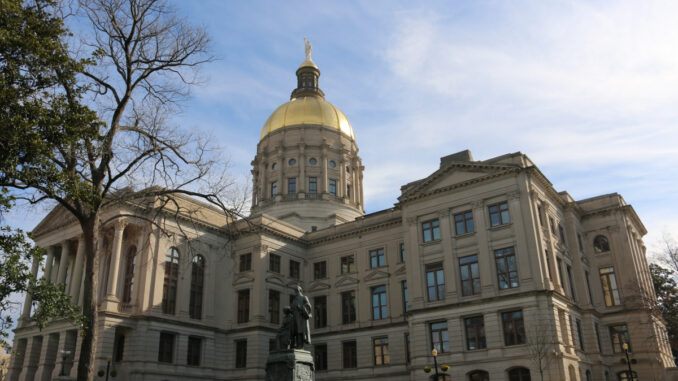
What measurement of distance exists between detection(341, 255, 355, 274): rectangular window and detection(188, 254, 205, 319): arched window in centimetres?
1174

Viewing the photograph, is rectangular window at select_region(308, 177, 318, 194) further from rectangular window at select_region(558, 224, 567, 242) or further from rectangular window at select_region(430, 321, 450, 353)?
rectangular window at select_region(558, 224, 567, 242)

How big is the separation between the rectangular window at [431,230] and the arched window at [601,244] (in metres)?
14.4

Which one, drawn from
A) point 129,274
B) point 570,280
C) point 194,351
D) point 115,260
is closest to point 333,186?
point 194,351

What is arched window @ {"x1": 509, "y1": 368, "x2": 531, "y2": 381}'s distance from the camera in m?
33.1

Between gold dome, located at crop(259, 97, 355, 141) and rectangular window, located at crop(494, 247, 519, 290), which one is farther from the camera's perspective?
gold dome, located at crop(259, 97, 355, 141)

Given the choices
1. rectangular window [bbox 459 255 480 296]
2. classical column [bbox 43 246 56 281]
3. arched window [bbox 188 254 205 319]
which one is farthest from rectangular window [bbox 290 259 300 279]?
classical column [bbox 43 246 56 281]

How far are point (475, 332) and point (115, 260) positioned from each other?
25.4m

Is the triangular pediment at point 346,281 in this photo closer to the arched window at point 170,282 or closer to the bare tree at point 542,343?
the arched window at point 170,282

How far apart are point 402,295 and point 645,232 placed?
24.7 meters

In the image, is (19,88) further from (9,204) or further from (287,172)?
(287,172)

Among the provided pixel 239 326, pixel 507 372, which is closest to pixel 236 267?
pixel 239 326

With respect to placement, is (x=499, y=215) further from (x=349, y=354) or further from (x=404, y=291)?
(x=349, y=354)

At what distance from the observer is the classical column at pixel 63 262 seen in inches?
1687

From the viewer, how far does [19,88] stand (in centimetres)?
1636
